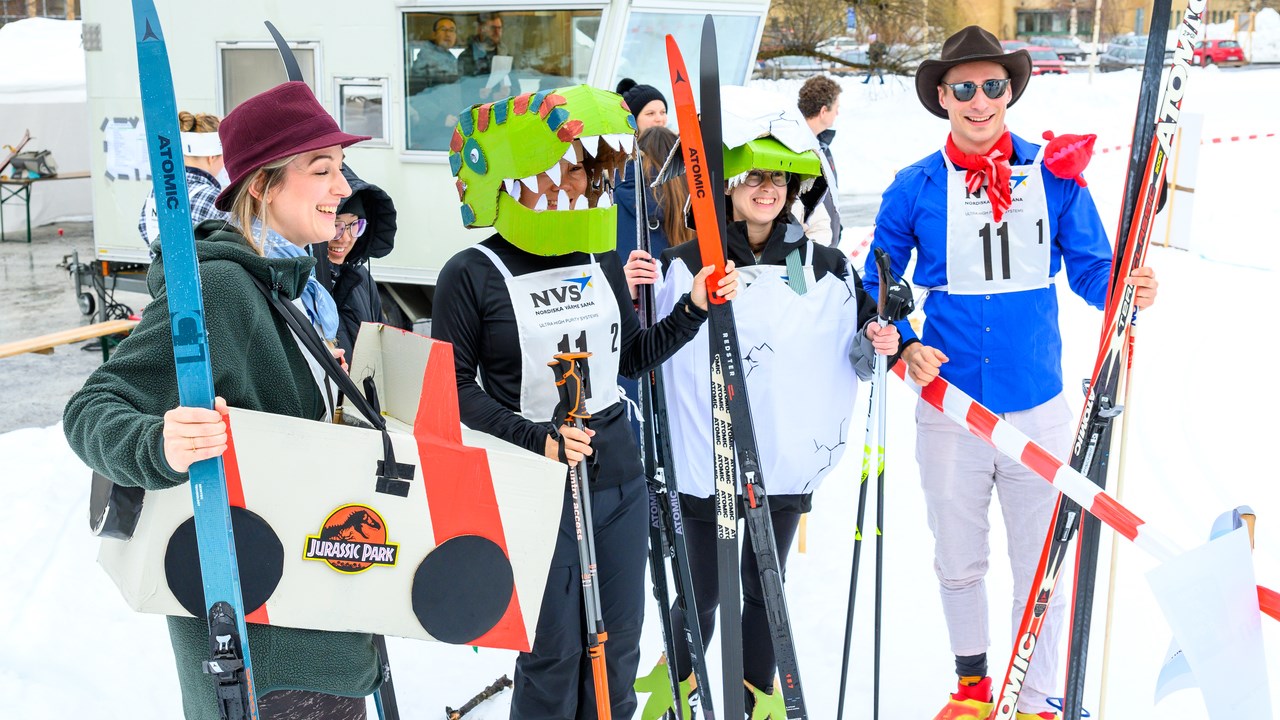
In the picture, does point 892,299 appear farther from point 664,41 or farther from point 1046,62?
point 1046,62

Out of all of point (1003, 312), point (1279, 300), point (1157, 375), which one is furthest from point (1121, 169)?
point (1003, 312)

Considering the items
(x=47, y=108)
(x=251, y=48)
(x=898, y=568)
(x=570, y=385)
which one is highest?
(x=251, y=48)

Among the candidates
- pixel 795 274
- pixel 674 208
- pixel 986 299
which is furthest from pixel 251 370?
pixel 986 299

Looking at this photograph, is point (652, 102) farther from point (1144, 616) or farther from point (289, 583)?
point (289, 583)

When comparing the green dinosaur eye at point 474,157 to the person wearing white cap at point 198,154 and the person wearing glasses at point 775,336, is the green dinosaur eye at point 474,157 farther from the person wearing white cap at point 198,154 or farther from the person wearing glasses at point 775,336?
the person wearing white cap at point 198,154

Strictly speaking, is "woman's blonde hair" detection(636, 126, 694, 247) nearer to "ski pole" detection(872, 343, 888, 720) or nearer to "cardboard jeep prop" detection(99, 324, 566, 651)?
"ski pole" detection(872, 343, 888, 720)

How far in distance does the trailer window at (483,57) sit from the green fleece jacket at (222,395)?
516cm

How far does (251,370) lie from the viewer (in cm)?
179

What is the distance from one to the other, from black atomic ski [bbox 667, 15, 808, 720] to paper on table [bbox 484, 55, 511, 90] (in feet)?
15.2

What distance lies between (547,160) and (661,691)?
1.47 m

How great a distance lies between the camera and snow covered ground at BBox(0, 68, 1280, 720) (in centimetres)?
353

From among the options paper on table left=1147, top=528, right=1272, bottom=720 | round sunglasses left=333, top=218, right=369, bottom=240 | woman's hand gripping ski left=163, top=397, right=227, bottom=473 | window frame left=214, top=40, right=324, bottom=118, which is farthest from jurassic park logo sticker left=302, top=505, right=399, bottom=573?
window frame left=214, top=40, right=324, bottom=118

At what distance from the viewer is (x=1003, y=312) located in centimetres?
295

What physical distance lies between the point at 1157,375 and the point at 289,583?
6533mm
